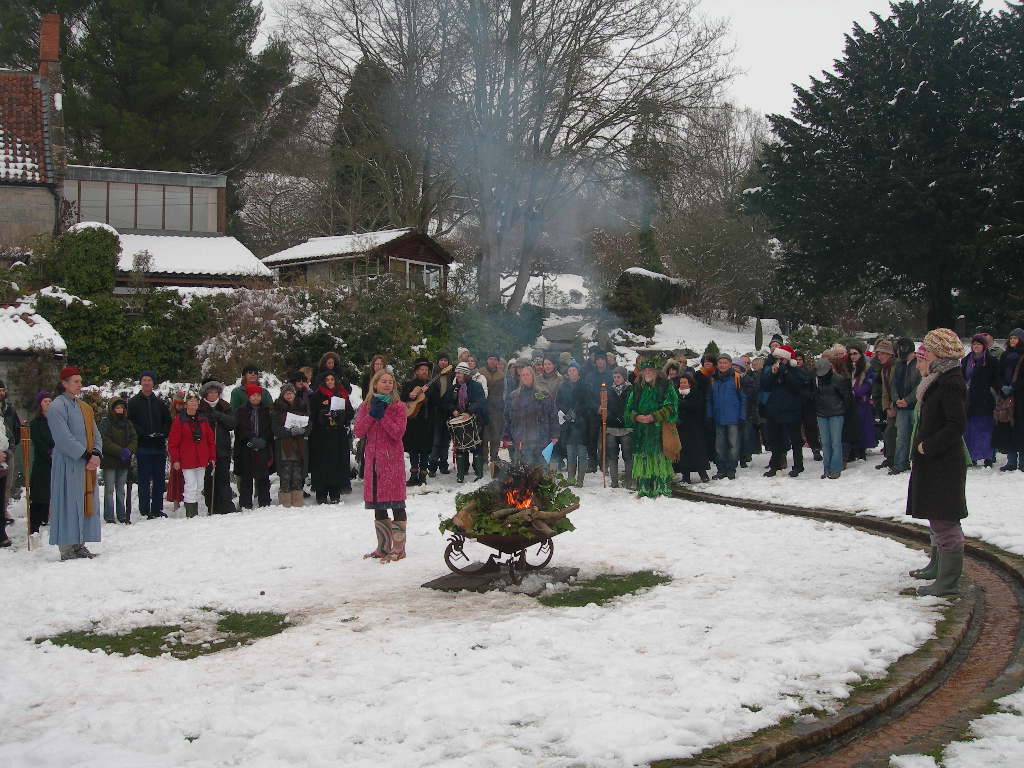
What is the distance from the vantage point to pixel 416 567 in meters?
9.48

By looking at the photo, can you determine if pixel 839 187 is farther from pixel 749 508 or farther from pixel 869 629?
pixel 869 629

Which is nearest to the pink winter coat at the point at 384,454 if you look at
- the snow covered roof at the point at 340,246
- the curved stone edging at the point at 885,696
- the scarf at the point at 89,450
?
the scarf at the point at 89,450

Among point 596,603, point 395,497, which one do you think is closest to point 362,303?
point 395,497

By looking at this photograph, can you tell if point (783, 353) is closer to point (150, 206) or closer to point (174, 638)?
point (174, 638)

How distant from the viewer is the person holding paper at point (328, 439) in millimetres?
13961

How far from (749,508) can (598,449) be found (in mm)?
3150

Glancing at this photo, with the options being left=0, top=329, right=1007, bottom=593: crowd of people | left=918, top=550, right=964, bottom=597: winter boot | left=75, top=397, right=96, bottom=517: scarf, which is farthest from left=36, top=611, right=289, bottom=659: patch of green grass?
left=918, top=550, right=964, bottom=597: winter boot

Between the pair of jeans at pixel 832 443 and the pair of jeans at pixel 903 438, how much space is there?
0.77 metres

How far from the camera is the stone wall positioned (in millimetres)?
29859

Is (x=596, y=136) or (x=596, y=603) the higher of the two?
(x=596, y=136)

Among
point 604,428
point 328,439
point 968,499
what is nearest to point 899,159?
point 604,428

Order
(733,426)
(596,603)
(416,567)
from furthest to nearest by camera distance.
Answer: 1. (733,426)
2. (416,567)
3. (596,603)

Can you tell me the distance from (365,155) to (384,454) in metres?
30.7

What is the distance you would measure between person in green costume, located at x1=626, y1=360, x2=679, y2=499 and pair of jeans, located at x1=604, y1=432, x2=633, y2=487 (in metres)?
0.53
